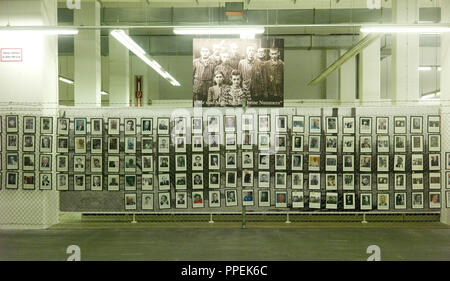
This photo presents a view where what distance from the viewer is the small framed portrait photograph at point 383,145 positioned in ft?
24.0

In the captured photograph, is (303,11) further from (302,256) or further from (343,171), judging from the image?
(302,256)

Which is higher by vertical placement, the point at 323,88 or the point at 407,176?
the point at 323,88

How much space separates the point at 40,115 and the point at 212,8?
18.7 feet

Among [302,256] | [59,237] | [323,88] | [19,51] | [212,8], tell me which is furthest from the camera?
[323,88]

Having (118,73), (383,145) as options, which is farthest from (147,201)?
(118,73)

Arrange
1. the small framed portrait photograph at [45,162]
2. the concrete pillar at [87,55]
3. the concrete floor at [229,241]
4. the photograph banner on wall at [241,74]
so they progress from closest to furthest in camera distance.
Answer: the concrete floor at [229,241]
the photograph banner on wall at [241,74]
the small framed portrait photograph at [45,162]
the concrete pillar at [87,55]

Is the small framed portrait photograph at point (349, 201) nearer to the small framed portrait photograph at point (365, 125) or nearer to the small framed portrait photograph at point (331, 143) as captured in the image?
the small framed portrait photograph at point (331, 143)

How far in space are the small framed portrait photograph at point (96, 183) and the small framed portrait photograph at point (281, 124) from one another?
3.46 metres

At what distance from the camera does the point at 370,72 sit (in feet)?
38.3

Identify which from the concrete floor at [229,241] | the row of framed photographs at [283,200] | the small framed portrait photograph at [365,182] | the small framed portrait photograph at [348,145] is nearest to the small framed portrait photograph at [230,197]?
the row of framed photographs at [283,200]

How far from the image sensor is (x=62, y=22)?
37.8ft

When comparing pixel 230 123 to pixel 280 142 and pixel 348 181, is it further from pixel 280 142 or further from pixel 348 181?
pixel 348 181

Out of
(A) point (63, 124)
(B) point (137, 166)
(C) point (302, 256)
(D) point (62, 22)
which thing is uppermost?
(D) point (62, 22)

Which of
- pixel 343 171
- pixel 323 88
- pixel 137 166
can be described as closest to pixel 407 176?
pixel 343 171
